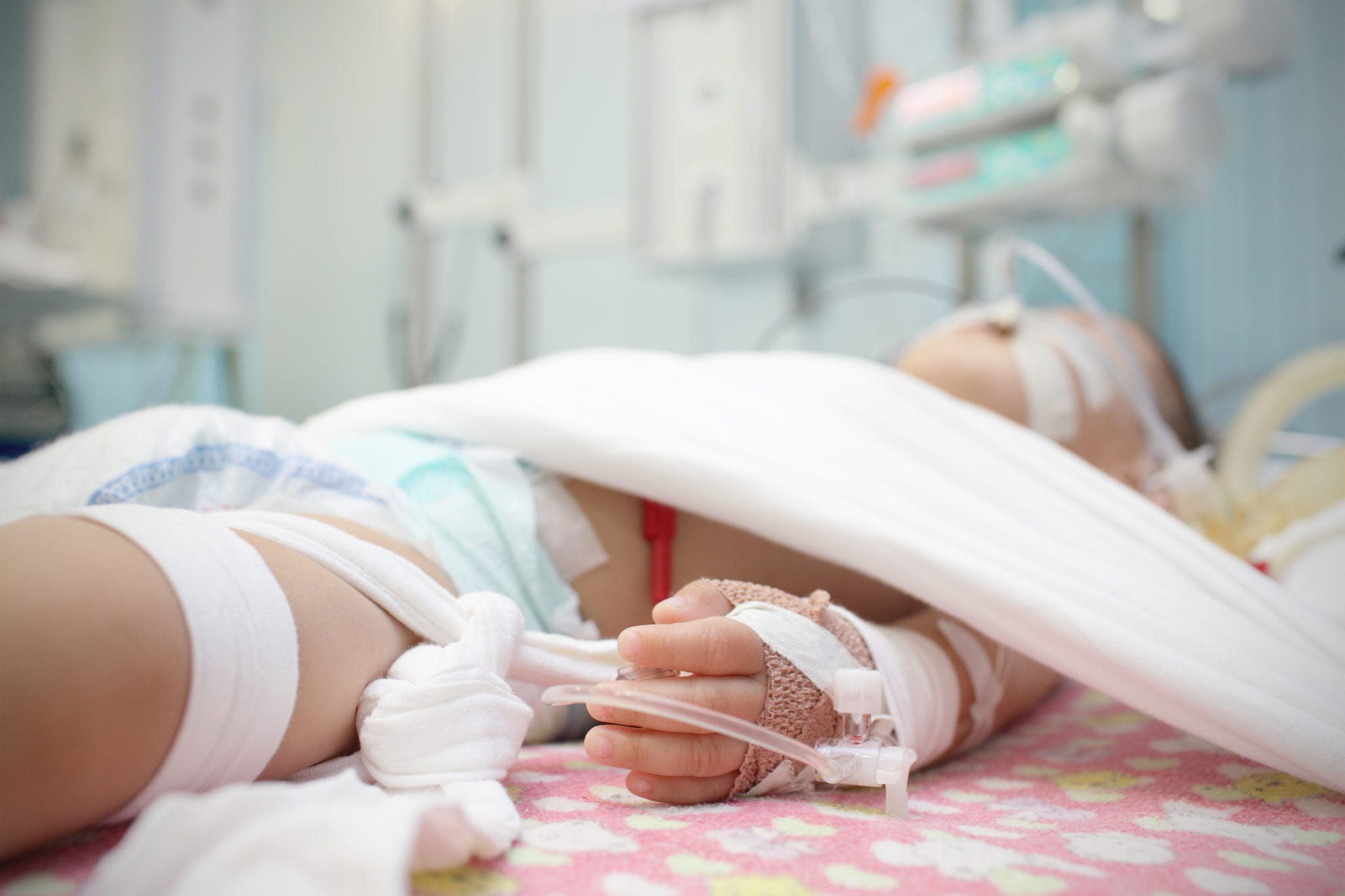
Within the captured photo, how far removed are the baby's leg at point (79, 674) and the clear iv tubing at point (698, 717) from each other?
0.15m

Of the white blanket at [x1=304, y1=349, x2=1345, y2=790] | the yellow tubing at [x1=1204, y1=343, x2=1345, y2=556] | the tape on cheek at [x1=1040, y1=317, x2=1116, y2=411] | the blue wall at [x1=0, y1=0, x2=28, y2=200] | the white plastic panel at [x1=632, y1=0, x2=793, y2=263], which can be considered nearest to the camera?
the white blanket at [x1=304, y1=349, x2=1345, y2=790]

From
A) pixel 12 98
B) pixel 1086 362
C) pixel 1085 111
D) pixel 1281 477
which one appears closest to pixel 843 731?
pixel 1086 362

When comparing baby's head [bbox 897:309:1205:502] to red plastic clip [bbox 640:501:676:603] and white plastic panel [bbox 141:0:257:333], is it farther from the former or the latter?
white plastic panel [bbox 141:0:257:333]

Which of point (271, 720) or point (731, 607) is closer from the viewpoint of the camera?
point (271, 720)

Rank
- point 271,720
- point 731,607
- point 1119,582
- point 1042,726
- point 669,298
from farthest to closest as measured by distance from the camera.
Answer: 1. point 669,298
2. point 1042,726
3. point 1119,582
4. point 731,607
5. point 271,720

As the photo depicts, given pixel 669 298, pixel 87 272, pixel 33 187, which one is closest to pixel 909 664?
pixel 669 298

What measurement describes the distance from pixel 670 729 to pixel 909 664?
0.21 meters

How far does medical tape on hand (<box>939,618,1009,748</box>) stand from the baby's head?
426mm

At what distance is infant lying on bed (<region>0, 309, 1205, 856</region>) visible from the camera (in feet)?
1.32

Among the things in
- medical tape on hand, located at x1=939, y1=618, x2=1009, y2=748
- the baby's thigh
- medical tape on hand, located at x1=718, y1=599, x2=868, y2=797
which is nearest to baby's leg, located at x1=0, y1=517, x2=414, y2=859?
the baby's thigh

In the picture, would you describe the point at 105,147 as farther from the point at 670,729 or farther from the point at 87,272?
the point at 670,729

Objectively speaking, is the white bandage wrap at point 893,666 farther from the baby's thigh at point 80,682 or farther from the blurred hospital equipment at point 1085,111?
the blurred hospital equipment at point 1085,111

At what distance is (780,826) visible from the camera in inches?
20.3

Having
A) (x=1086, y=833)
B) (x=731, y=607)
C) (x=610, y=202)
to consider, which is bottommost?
(x=1086, y=833)
